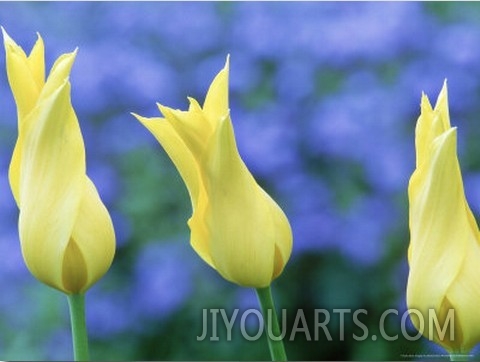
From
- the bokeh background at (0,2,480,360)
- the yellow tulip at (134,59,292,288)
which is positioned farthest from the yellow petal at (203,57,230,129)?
the bokeh background at (0,2,480,360)

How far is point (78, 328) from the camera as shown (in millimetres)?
376

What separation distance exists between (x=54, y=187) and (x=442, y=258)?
13 cm

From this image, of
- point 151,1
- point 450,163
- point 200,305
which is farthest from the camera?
point 151,1

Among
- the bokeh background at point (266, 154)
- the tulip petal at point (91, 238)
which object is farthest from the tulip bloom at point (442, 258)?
the bokeh background at point (266, 154)

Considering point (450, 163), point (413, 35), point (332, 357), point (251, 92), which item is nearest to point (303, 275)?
point (332, 357)

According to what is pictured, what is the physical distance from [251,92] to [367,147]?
153 mm

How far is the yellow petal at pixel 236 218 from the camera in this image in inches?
14.7

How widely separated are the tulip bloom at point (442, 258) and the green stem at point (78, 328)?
109 mm

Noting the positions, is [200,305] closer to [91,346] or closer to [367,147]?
[91,346]

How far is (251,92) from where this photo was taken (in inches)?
51.5

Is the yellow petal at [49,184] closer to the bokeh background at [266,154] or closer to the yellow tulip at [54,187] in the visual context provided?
the yellow tulip at [54,187]

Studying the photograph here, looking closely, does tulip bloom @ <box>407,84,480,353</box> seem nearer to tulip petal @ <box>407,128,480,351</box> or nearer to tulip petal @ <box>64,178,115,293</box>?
tulip petal @ <box>407,128,480,351</box>

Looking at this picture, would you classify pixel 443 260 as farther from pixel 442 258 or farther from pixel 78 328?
pixel 78 328

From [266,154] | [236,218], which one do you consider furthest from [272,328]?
[266,154]
